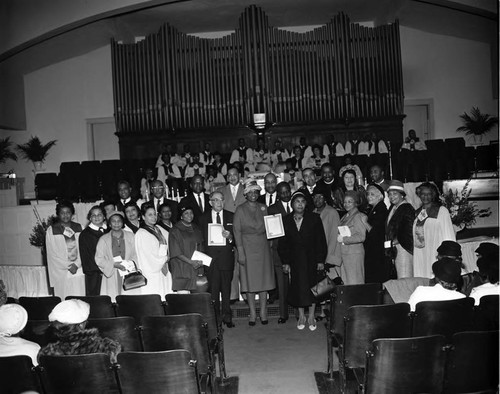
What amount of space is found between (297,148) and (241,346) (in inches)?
300

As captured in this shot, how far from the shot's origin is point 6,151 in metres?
14.3

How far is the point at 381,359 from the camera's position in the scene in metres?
3.09

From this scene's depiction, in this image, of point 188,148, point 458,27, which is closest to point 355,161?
point 188,148

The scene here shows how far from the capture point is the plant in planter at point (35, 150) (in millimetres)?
14773

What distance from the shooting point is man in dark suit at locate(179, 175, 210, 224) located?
7669 millimetres

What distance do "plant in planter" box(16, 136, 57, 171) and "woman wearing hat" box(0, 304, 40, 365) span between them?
12181 millimetres

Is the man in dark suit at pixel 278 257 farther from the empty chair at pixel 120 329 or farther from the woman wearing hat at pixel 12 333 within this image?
the woman wearing hat at pixel 12 333

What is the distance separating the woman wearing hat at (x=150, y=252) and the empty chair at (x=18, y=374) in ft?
8.86

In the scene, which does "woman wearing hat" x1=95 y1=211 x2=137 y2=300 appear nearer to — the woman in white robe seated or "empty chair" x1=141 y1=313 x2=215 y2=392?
the woman in white robe seated

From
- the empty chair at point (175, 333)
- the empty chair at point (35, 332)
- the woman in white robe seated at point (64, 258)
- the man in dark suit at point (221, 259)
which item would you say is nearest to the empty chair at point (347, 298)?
the empty chair at point (175, 333)

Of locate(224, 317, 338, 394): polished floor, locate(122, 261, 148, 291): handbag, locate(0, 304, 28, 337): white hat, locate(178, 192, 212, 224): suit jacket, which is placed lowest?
locate(224, 317, 338, 394): polished floor

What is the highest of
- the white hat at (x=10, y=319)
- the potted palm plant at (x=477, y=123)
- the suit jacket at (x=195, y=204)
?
the potted palm plant at (x=477, y=123)

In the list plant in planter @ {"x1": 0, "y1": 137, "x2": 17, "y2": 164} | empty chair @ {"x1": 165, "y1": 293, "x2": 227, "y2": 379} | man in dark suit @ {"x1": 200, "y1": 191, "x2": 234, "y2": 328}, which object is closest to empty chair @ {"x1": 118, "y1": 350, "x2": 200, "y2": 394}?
empty chair @ {"x1": 165, "y1": 293, "x2": 227, "y2": 379}

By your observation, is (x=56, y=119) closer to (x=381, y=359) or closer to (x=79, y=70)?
(x=79, y=70)
